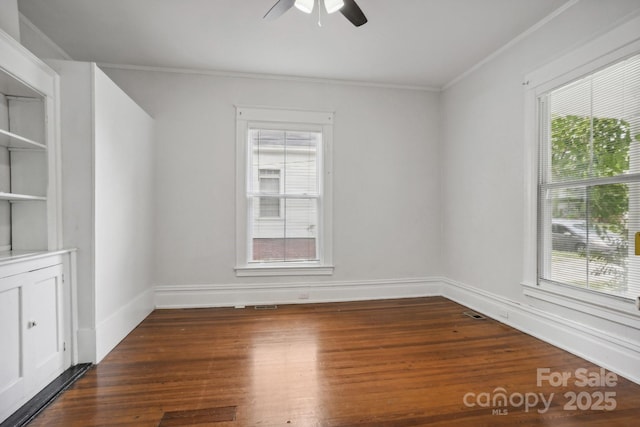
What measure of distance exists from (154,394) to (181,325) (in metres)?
1.27

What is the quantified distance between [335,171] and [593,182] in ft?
8.35

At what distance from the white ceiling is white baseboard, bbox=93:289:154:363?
2548mm

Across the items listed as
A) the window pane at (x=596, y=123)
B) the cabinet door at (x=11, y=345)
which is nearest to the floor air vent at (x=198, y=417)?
the cabinet door at (x=11, y=345)

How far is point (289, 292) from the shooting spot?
4.00m

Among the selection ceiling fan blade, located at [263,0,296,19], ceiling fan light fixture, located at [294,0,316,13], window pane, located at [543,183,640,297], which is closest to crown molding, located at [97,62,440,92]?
ceiling fan blade, located at [263,0,296,19]

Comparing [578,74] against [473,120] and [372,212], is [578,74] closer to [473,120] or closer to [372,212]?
[473,120]

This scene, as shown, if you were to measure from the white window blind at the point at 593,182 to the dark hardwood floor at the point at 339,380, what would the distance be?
704mm

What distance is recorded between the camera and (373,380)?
84.5 inches

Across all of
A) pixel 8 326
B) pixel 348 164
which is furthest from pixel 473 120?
pixel 8 326

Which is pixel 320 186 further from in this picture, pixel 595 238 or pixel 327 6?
pixel 595 238

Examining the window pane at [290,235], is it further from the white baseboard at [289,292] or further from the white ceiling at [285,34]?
the white ceiling at [285,34]

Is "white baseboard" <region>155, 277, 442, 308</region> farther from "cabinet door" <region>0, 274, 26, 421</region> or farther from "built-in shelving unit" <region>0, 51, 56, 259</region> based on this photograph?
"cabinet door" <region>0, 274, 26, 421</region>

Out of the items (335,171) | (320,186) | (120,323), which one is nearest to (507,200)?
(335,171)

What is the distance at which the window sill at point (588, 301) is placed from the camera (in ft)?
7.21
